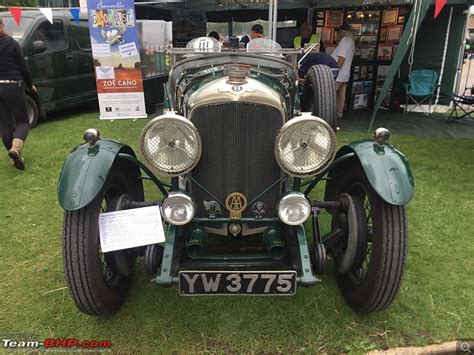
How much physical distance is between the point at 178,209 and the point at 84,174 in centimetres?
53

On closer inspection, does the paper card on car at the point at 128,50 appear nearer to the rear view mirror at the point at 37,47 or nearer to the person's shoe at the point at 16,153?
the rear view mirror at the point at 37,47

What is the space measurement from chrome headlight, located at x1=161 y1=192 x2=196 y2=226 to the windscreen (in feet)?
18.2

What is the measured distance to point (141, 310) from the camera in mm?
2453

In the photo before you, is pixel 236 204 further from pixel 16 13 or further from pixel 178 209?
pixel 16 13

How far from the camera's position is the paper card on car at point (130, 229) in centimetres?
212

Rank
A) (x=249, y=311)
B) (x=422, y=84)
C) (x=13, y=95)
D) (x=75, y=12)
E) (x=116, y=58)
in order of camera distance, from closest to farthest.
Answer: (x=249, y=311), (x=13, y=95), (x=116, y=58), (x=75, y=12), (x=422, y=84)

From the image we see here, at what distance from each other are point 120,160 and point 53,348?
1140 mm

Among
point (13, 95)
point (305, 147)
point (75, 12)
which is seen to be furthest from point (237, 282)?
point (75, 12)

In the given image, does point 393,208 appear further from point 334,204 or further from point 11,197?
point 11,197

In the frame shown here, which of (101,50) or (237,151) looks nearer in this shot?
(237,151)

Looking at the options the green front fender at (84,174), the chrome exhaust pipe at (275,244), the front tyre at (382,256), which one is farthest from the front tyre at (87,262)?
the front tyre at (382,256)

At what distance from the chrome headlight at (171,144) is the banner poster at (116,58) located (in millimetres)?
5168

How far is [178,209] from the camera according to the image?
7.09 ft

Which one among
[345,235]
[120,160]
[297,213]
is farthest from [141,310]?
[345,235]
